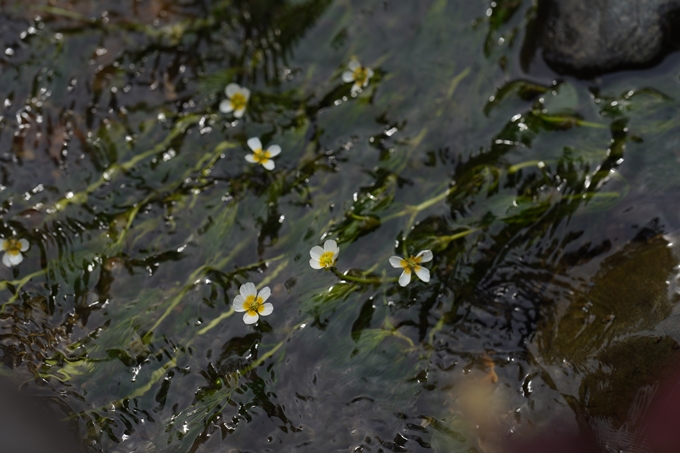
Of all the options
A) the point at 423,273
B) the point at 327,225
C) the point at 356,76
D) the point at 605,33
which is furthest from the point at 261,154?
the point at 605,33

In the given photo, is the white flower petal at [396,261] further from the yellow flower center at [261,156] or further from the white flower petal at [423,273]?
the yellow flower center at [261,156]

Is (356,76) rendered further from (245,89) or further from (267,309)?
(267,309)

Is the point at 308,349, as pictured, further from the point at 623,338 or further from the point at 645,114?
the point at 645,114

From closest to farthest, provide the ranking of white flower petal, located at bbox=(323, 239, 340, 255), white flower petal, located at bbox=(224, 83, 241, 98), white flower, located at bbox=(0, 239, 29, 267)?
white flower petal, located at bbox=(323, 239, 340, 255) < white flower, located at bbox=(0, 239, 29, 267) < white flower petal, located at bbox=(224, 83, 241, 98)

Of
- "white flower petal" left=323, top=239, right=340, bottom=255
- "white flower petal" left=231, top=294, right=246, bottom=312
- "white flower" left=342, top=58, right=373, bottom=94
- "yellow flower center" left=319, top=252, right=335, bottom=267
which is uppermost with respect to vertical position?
"white flower" left=342, top=58, right=373, bottom=94

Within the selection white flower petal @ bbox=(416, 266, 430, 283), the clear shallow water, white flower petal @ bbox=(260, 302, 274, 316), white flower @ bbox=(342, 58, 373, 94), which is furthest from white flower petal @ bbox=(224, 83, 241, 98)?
white flower petal @ bbox=(416, 266, 430, 283)

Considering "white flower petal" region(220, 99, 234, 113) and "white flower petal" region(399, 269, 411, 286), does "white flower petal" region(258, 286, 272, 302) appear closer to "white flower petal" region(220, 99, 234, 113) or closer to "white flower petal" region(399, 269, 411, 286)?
"white flower petal" region(399, 269, 411, 286)

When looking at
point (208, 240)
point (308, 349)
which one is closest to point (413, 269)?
point (308, 349)
